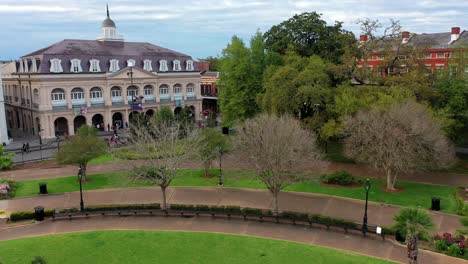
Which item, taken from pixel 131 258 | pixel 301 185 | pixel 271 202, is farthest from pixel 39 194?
pixel 301 185

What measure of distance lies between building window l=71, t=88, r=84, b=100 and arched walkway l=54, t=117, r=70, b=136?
3618mm

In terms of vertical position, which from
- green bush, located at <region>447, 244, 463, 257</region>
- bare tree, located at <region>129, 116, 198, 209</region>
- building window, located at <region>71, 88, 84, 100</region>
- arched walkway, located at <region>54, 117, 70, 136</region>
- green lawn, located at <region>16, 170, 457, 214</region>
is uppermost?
building window, located at <region>71, 88, 84, 100</region>

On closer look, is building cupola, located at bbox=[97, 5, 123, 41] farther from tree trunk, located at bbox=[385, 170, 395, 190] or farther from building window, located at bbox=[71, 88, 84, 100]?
tree trunk, located at bbox=[385, 170, 395, 190]

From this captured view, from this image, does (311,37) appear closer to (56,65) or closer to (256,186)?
(256,186)

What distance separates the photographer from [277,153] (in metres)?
24.2

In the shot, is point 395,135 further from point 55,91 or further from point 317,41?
point 55,91

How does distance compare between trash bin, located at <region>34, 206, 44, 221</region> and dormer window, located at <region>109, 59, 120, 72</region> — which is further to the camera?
dormer window, located at <region>109, 59, 120, 72</region>

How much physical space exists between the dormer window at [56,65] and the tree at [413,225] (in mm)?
47497

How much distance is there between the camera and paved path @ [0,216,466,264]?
19.8 meters

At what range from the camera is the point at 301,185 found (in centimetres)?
3020

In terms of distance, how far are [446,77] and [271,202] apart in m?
21.6

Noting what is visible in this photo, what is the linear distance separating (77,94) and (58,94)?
252cm

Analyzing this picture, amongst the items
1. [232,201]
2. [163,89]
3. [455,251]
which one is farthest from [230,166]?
[163,89]

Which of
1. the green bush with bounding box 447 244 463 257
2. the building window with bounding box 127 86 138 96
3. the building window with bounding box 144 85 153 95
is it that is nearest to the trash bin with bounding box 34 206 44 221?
the green bush with bounding box 447 244 463 257
